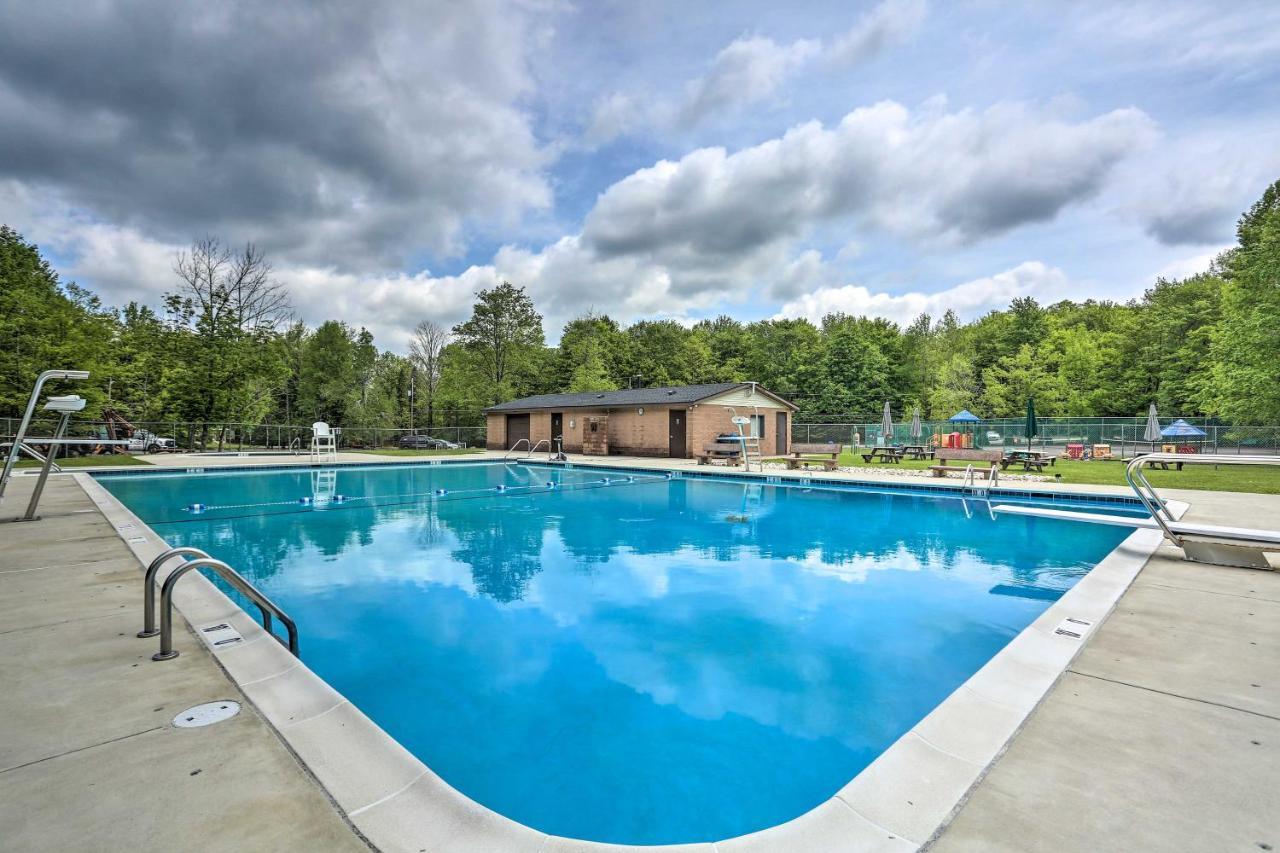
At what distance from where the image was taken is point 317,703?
8.06 ft

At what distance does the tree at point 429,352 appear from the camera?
120ft

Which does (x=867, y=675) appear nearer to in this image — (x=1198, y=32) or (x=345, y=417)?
(x=1198, y=32)

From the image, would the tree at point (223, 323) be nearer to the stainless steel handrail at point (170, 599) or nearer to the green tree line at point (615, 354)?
the green tree line at point (615, 354)

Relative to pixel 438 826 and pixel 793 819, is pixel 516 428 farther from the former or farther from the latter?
pixel 438 826

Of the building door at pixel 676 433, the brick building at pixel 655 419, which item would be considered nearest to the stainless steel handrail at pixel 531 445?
the brick building at pixel 655 419

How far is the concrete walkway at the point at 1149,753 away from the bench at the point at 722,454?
15.3 m

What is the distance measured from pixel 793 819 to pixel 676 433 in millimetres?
19920

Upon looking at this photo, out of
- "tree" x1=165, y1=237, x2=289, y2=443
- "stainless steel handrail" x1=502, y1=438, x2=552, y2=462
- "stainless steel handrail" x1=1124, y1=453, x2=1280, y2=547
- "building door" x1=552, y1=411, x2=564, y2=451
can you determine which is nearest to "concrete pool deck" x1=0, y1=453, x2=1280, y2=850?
"stainless steel handrail" x1=1124, y1=453, x2=1280, y2=547

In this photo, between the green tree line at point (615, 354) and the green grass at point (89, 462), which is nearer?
the green grass at point (89, 462)

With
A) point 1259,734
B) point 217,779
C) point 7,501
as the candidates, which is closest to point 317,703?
point 217,779

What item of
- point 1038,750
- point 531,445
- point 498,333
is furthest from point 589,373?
point 1038,750

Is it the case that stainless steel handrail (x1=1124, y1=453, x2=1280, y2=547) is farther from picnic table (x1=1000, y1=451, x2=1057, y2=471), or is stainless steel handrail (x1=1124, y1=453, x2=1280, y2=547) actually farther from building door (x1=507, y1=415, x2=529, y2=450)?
building door (x1=507, y1=415, x2=529, y2=450)

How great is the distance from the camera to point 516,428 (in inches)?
1114

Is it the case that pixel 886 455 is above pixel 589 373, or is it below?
below
